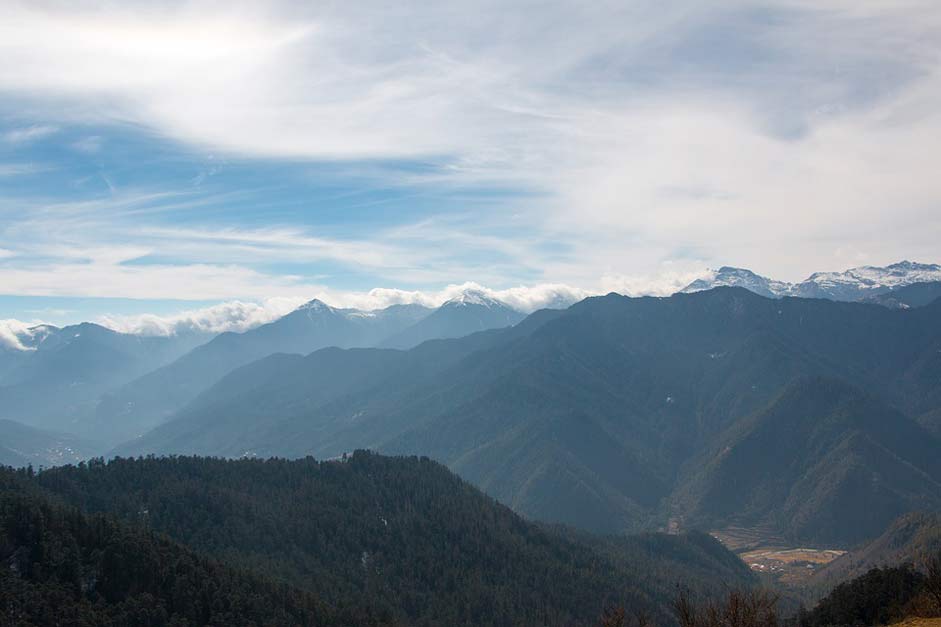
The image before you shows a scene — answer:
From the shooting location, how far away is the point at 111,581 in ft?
487

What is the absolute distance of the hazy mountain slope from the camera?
132 meters

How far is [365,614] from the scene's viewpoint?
631 feet

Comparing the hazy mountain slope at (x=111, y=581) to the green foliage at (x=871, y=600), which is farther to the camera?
the green foliage at (x=871, y=600)

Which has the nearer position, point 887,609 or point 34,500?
point 887,609

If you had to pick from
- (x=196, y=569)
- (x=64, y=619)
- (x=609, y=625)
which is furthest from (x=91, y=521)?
(x=609, y=625)

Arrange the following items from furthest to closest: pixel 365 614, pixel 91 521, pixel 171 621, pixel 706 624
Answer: pixel 365 614 → pixel 91 521 → pixel 171 621 → pixel 706 624

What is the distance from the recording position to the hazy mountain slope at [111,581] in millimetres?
132500

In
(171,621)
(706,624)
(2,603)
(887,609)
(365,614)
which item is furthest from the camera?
(365,614)

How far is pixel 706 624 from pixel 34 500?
14476 cm

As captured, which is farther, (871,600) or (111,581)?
(111,581)

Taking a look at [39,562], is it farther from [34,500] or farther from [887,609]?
[887,609]

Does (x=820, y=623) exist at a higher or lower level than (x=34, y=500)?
lower

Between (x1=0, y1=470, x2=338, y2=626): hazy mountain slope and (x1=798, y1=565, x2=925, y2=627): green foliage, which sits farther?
(x1=798, y1=565, x2=925, y2=627): green foliage

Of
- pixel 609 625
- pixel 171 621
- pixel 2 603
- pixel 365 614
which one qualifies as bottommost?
pixel 365 614
